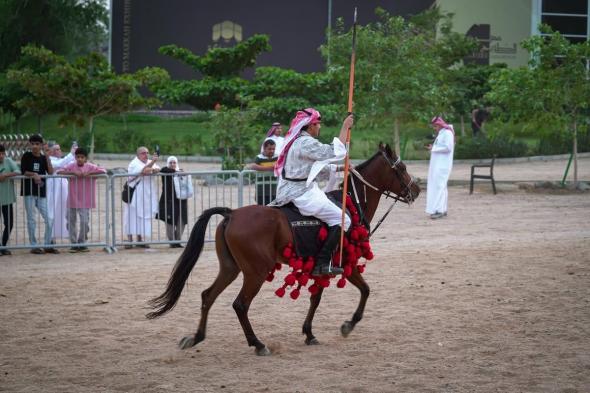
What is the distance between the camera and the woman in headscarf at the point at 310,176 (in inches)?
348

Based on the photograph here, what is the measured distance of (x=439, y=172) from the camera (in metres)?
18.7

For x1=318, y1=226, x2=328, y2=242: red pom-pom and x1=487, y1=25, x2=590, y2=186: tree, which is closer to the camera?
x1=318, y1=226, x2=328, y2=242: red pom-pom

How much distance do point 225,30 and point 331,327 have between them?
101 ft

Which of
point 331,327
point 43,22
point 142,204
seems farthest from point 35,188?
point 43,22

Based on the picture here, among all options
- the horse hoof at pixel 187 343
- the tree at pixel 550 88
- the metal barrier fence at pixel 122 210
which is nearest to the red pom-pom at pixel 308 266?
the horse hoof at pixel 187 343

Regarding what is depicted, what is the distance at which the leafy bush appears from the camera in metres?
30.7

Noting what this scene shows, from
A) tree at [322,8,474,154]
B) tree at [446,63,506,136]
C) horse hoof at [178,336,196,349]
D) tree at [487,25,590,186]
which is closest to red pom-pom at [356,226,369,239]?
horse hoof at [178,336,196,349]

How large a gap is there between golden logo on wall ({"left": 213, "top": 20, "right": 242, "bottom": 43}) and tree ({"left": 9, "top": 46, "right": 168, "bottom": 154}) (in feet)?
31.4

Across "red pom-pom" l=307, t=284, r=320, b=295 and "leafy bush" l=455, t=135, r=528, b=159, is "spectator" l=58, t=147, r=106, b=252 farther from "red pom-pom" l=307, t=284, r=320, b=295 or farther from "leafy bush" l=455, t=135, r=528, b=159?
"leafy bush" l=455, t=135, r=528, b=159

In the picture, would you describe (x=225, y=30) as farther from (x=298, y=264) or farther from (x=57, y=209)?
(x=298, y=264)

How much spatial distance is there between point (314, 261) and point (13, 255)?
7.10 metres

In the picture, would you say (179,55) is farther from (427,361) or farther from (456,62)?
(427,361)

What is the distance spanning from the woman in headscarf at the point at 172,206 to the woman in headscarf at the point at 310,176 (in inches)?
225

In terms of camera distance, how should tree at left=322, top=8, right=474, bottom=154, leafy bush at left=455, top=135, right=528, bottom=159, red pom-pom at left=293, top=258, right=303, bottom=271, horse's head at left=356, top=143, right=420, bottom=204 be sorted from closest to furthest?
red pom-pom at left=293, top=258, right=303, bottom=271, horse's head at left=356, top=143, right=420, bottom=204, tree at left=322, top=8, right=474, bottom=154, leafy bush at left=455, top=135, right=528, bottom=159
